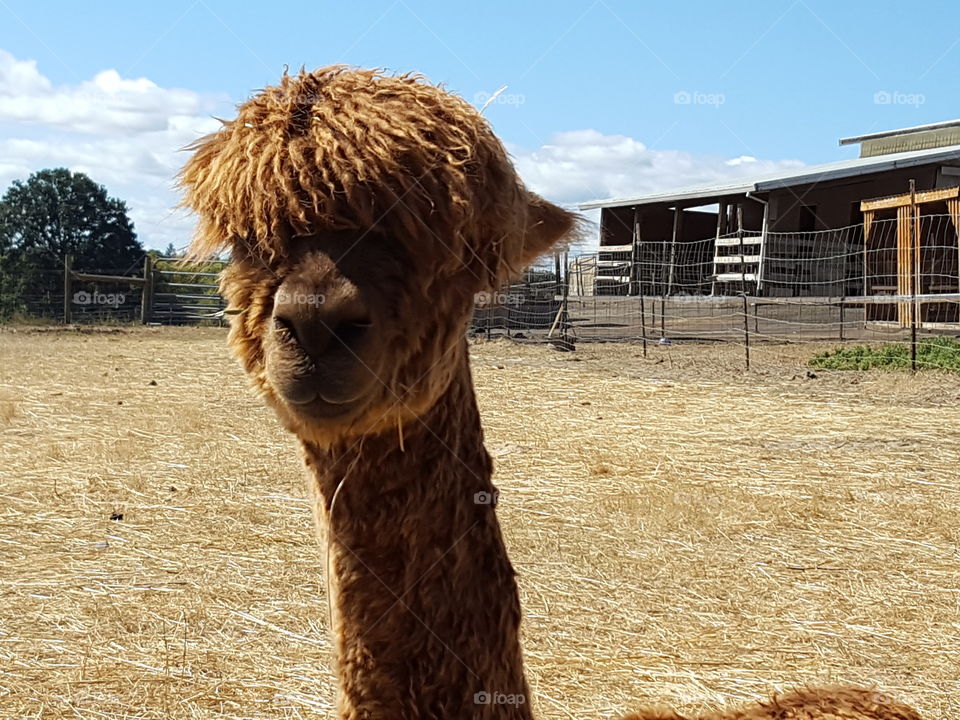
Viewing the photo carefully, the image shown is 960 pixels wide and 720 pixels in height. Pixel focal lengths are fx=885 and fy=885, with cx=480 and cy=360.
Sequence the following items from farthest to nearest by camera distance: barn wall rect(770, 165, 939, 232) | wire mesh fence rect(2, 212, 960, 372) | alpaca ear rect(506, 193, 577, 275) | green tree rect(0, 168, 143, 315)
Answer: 1. green tree rect(0, 168, 143, 315)
2. barn wall rect(770, 165, 939, 232)
3. wire mesh fence rect(2, 212, 960, 372)
4. alpaca ear rect(506, 193, 577, 275)

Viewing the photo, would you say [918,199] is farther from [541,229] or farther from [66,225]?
[66,225]

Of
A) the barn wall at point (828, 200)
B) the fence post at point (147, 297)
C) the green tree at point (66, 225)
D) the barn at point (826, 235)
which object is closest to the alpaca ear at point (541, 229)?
the barn at point (826, 235)

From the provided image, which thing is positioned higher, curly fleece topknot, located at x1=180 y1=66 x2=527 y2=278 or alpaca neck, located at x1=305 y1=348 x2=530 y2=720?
curly fleece topknot, located at x1=180 y1=66 x2=527 y2=278

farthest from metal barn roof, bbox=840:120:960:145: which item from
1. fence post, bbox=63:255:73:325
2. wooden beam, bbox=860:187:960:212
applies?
fence post, bbox=63:255:73:325

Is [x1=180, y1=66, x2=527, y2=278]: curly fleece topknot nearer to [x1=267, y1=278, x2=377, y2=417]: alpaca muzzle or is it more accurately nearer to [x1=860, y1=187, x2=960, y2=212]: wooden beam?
[x1=267, y1=278, x2=377, y2=417]: alpaca muzzle

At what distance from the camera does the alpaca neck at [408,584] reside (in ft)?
5.96

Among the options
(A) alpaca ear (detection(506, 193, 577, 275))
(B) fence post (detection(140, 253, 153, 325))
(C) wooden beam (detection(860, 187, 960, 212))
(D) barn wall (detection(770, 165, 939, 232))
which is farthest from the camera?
(B) fence post (detection(140, 253, 153, 325))

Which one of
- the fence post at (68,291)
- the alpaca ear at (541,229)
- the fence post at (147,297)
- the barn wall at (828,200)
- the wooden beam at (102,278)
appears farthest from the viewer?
the fence post at (147,297)

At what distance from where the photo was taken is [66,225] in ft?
124

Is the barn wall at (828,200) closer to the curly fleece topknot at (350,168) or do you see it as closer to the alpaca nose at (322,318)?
the curly fleece topknot at (350,168)

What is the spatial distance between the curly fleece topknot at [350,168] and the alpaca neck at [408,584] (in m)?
0.43

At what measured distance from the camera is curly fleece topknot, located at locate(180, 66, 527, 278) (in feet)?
5.37

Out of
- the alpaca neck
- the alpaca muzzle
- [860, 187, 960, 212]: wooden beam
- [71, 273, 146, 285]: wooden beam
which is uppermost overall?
[860, 187, 960, 212]: wooden beam

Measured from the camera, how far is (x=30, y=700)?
10.7ft
